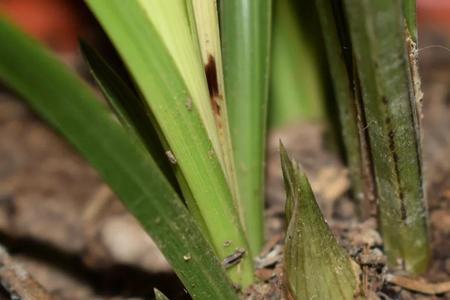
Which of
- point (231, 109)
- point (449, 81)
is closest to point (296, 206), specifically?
point (231, 109)

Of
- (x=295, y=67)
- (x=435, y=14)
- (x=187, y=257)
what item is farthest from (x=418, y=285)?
(x=435, y=14)

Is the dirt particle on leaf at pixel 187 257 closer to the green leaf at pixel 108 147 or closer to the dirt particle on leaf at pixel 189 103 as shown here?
the green leaf at pixel 108 147

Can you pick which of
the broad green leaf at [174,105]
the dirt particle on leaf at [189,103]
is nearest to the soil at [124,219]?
the broad green leaf at [174,105]

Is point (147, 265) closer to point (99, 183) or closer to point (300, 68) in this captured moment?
point (99, 183)

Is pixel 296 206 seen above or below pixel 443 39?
below

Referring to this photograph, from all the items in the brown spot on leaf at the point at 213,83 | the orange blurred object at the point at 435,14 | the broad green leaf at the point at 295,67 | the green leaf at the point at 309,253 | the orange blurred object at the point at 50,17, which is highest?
the orange blurred object at the point at 50,17

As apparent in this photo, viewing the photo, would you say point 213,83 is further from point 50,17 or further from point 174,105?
point 50,17
